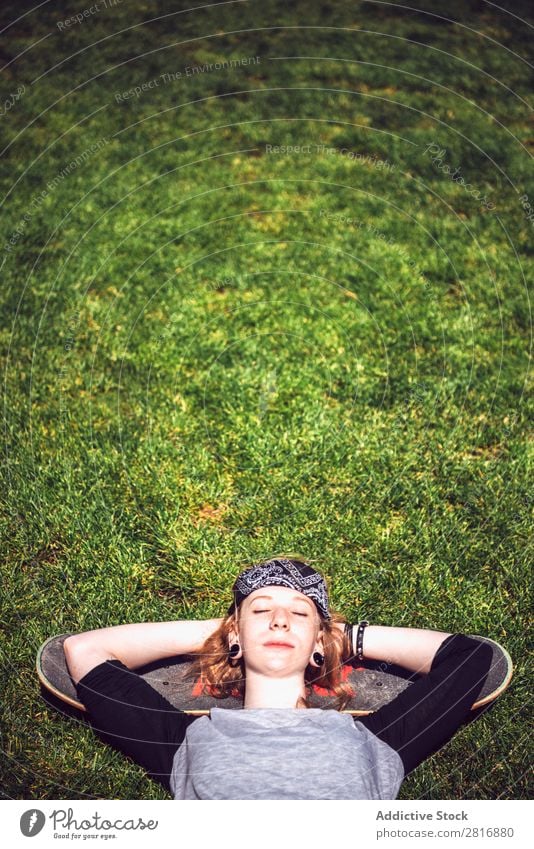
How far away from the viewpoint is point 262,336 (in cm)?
579

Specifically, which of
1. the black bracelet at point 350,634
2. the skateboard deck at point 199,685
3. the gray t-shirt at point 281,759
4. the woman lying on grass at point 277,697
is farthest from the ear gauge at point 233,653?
the black bracelet at point 350,634

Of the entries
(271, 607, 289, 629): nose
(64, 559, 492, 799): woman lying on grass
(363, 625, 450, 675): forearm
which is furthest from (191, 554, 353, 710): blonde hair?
(271, 607, 289, 629): nose

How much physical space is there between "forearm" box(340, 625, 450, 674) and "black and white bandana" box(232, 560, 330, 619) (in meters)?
0.30

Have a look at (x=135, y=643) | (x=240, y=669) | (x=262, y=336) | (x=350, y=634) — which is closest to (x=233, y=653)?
(x=240, y=669)

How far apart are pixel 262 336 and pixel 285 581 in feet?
7.96

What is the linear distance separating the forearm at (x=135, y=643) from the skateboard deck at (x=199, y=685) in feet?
0.21

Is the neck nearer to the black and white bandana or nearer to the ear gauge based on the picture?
the ear gauge

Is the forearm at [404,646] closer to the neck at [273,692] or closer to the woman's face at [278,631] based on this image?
the woman's face at [278,631]

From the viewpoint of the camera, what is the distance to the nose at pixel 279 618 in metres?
3.72

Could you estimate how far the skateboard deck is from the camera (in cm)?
382

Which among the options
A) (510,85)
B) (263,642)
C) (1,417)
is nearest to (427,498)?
(263,642)
